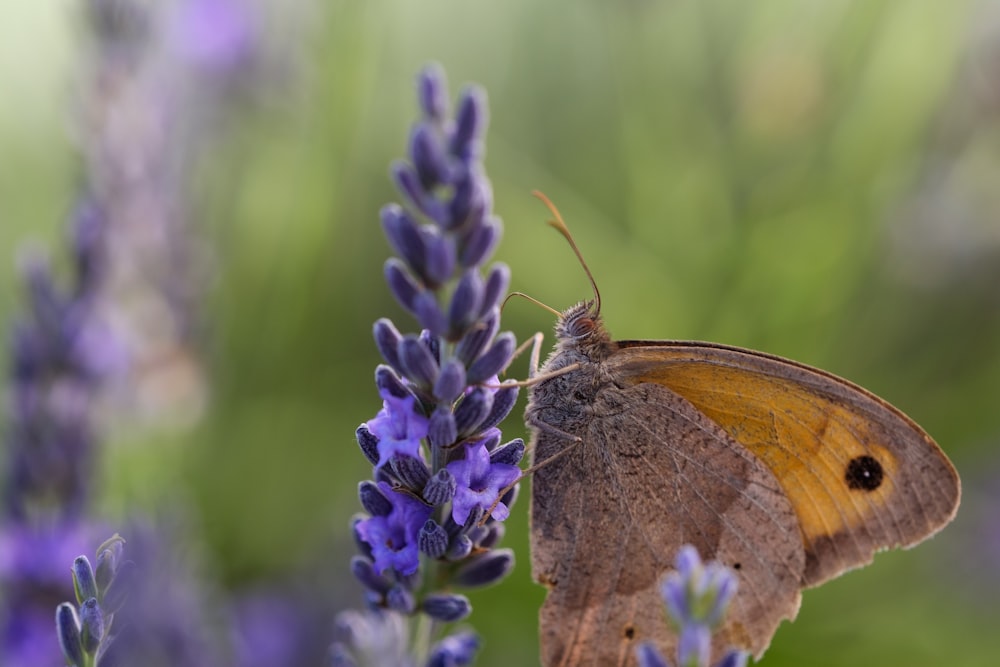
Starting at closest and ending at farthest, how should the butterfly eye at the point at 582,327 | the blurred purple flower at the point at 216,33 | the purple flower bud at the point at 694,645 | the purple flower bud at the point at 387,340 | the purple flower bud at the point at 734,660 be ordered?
the purple flower bud at the point at 694,645, the purple flower bud at the point at 734,660, the purple flower bud at the point at 387,340, the butterfly eye at the point at 582,327, the blurred purple flower at the point at 216,33

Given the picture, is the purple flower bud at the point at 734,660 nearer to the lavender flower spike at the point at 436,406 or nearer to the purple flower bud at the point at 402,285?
the lavender flower spike at the point at 436,406

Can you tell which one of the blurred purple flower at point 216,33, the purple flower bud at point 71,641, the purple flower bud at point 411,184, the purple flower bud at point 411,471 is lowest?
the purple flower bud at point 71,641

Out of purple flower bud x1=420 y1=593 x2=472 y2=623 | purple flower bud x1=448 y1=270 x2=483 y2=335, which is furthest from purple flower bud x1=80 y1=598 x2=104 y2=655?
purple flower bud x1=448 y1=270 x2=483 y2=335

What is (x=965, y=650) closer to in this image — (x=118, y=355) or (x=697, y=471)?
(x=697, y=471)

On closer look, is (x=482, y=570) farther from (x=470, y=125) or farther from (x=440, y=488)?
(x=470, y=125)

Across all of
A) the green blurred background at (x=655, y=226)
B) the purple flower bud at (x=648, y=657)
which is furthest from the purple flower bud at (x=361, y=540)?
the green blurred background at (x=655, y=226)

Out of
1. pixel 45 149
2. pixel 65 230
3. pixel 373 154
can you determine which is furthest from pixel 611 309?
pixel 45 149

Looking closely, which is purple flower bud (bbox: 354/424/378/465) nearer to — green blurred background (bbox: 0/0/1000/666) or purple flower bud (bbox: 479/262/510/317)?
purple flower bud (bbox: 479/262/510/317)
